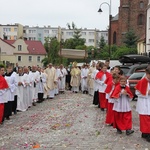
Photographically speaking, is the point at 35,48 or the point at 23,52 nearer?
the point at 23,52

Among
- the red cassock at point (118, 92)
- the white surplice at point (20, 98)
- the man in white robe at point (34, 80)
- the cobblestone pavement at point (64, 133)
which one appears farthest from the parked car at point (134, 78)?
the red cassock at point (118, 92)

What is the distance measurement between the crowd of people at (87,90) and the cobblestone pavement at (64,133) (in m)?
0.40

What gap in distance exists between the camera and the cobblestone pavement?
9461 mm

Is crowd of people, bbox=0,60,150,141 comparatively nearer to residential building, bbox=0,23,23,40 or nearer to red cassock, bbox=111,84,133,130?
red cassock, bbox=111,84,133,130

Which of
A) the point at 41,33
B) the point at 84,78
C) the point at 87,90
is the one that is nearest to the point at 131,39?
the point at 87,90

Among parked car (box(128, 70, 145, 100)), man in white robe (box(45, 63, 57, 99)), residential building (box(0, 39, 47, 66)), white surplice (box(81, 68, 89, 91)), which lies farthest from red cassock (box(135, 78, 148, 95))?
residential building (box(0, 39, 47, 66))

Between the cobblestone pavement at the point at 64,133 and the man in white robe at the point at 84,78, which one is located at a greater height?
the man in white robe at the point at 84,78

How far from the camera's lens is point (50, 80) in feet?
73.6

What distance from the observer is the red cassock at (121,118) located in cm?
1063

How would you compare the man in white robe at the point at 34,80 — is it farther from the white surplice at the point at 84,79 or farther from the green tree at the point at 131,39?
the green tree at the point at 131,39

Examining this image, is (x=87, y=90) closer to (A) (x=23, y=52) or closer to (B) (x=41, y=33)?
(A) (x=23, y=52)

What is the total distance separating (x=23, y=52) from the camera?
92625 mm

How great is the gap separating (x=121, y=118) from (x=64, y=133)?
5.25 feet

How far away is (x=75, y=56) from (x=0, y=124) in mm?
24302
